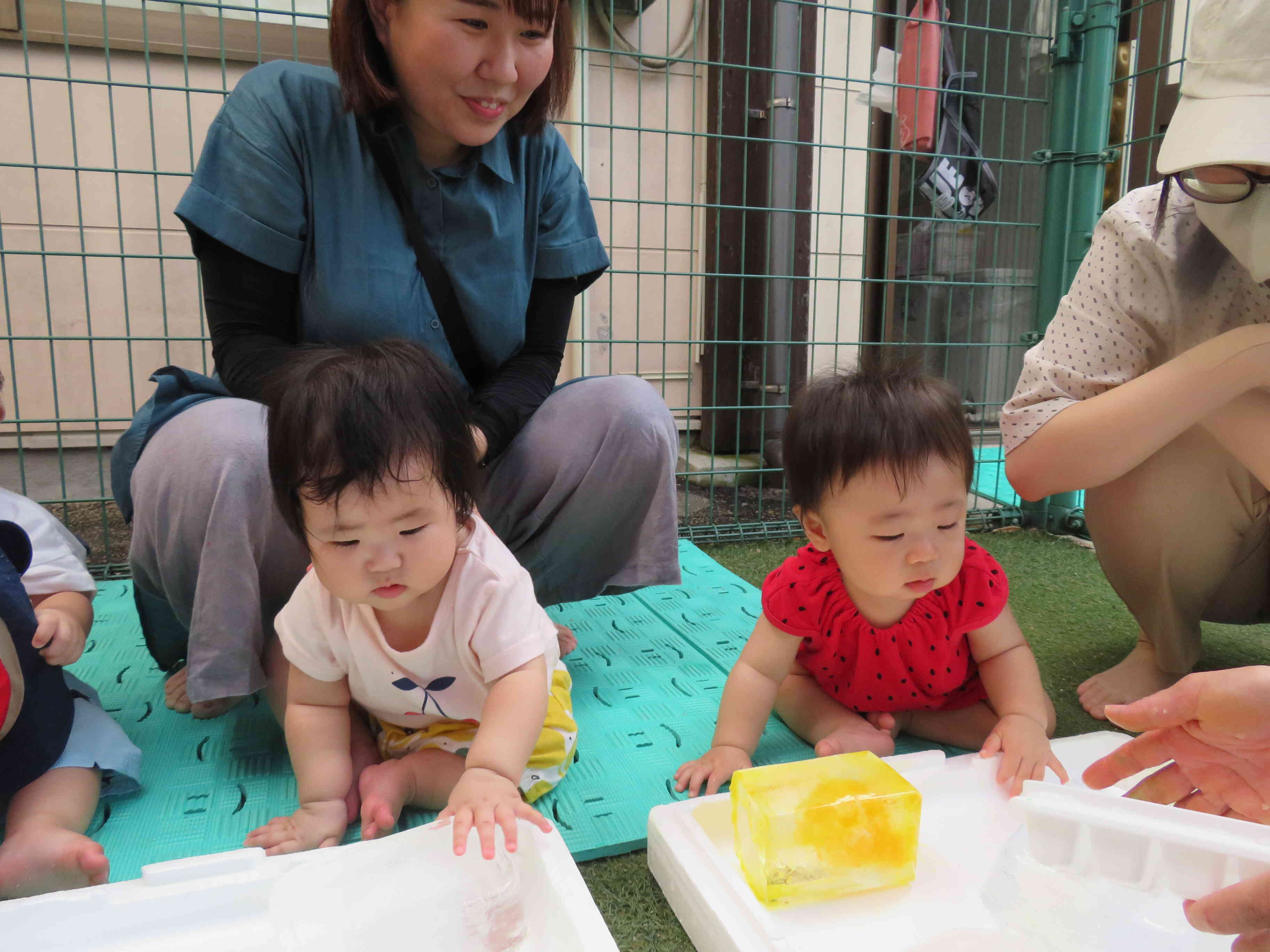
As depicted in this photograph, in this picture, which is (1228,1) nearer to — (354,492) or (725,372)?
(354,492)

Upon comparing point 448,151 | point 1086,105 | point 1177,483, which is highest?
point 1086,105

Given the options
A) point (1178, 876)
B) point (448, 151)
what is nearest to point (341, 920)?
point (1178, 876)

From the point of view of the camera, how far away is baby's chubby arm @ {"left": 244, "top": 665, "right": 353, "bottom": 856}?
2.34ft

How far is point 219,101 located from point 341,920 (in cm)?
233

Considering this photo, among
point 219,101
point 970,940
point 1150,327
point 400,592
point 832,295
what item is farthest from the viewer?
point 832,295

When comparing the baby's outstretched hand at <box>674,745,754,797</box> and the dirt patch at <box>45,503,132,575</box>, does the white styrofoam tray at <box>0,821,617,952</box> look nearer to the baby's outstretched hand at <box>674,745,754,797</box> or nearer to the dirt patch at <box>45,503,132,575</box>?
the baby's outstretched hand at <box>674,745,754,797</box>

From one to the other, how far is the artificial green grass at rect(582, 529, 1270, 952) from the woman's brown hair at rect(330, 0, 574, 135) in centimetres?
81

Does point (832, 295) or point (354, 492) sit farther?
point (832, 295)

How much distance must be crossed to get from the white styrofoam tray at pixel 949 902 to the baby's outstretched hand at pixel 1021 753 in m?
0.04

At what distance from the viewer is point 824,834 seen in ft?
2.03

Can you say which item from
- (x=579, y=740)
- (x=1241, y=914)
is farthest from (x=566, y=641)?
(x=1241, y=914)

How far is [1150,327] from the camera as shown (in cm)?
95

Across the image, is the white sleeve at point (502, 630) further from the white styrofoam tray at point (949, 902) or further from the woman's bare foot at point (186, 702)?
the woman's bare foot at point (186, 702)

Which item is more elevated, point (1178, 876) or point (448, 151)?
point (448, 151)
